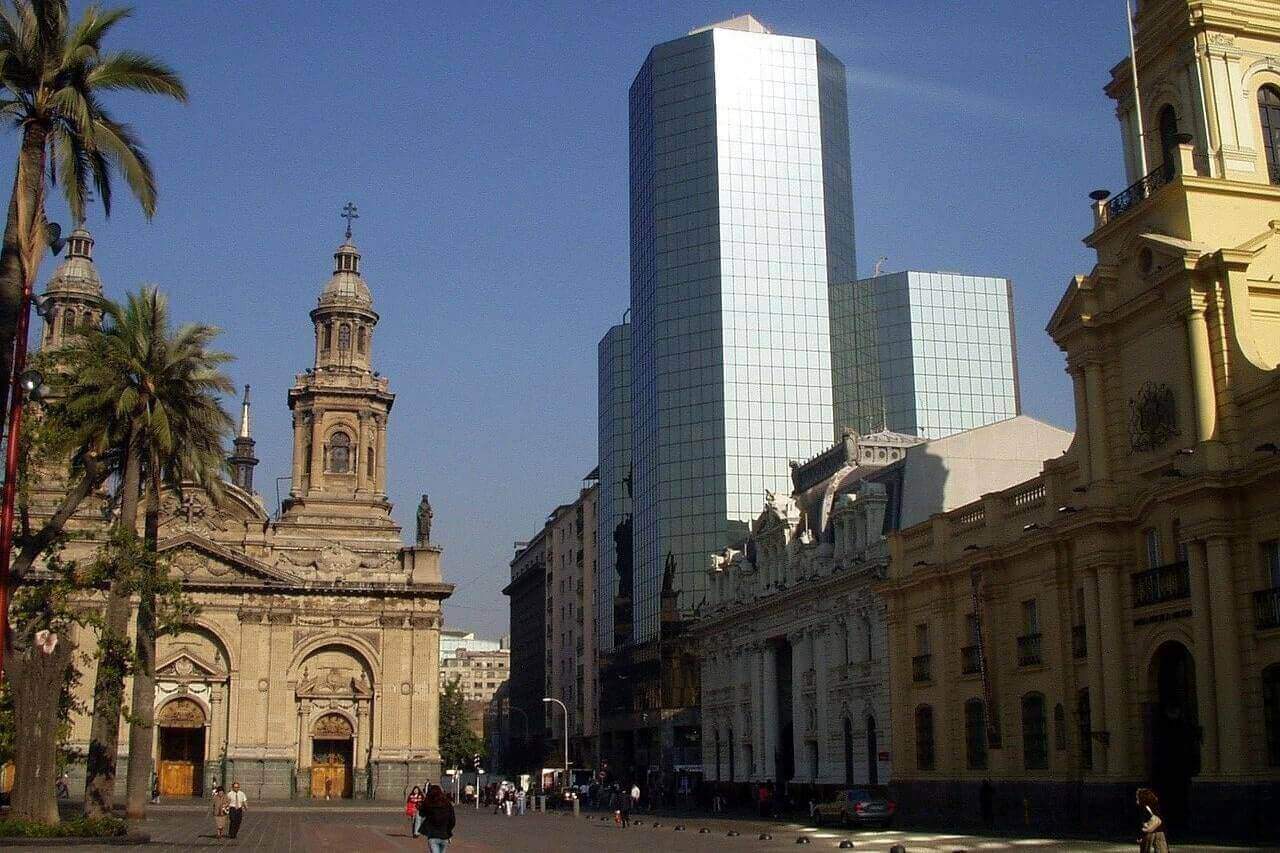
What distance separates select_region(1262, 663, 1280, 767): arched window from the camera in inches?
1205

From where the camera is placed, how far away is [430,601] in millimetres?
78000

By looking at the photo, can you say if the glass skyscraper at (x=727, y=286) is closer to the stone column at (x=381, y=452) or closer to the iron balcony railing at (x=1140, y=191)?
the stone column at (x=381, y=452)

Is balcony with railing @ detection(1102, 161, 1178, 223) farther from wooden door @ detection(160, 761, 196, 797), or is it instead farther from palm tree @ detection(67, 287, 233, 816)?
wooden door @ detection(160, 761, 196, 797)

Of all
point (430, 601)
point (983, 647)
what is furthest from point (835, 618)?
point (430, 601)

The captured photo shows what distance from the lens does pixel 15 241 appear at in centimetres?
2581

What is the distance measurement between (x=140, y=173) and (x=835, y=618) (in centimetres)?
3579

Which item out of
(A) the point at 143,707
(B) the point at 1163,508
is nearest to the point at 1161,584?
(B) the point at 1163,508

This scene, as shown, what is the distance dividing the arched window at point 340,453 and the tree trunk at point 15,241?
54.7m

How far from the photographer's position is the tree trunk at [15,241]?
2498cm

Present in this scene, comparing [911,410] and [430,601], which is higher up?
[911,410]

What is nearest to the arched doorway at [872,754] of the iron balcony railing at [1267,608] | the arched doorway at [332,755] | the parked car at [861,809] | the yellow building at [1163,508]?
the parked car at [861,809]

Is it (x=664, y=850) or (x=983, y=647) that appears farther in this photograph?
(x=983, y=647)

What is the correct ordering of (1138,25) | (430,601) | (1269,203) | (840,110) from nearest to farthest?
(1269,203)
(1138,25)
(430,601)
(840,110)

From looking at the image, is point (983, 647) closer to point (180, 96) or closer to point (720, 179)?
point (180, 96)
